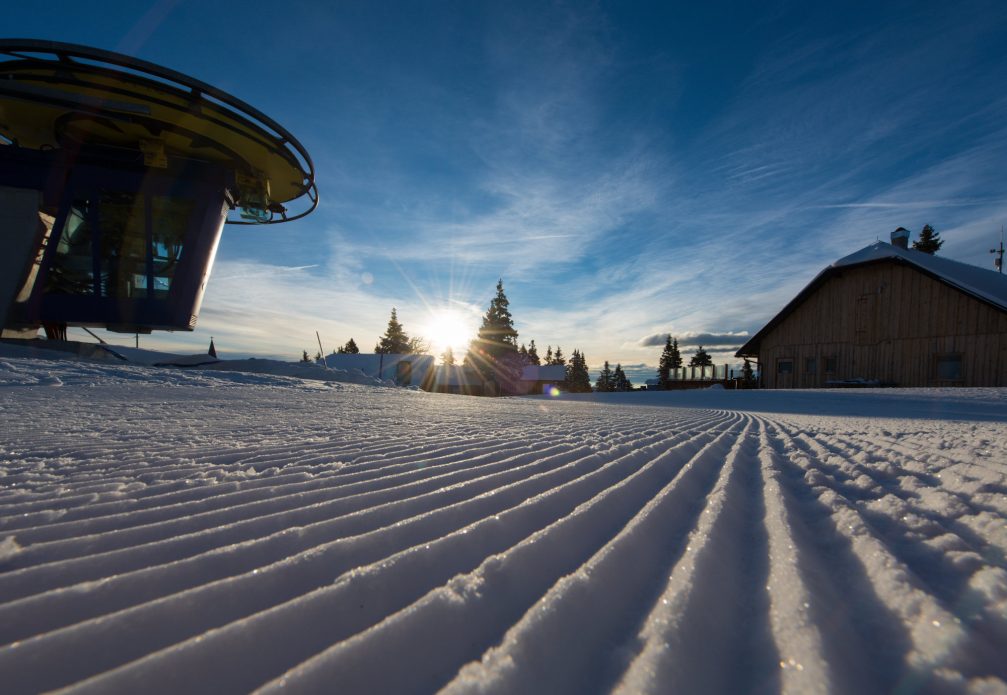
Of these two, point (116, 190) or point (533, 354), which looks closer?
point (116, 190)

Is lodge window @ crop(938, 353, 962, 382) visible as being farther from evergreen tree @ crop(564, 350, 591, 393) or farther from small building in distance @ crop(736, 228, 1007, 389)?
evergreen tree @ crop(564, 350, 591, 393)

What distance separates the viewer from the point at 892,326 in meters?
17.9

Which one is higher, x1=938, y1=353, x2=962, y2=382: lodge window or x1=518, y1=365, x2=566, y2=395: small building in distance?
x1=938, y1=353, x2=962, y2=382: lodge window

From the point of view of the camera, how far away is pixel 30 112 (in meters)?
12.1

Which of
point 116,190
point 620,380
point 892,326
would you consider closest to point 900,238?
point 892,326

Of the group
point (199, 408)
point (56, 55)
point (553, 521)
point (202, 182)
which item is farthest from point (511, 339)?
point (553, 521)

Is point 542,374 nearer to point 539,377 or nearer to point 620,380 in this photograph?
point 539,377

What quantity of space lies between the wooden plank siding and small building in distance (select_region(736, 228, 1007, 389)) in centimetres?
3

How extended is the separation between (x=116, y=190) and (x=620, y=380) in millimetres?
55621

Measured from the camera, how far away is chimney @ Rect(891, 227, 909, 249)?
805 inches

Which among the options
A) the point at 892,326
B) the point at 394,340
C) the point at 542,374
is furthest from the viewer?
the point at 394,340

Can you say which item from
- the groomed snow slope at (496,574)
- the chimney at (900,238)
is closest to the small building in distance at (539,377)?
the chimney at (900,238)

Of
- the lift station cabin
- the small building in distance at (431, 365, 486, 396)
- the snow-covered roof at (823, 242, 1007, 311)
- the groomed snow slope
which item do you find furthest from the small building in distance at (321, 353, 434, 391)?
the groomed snow slope

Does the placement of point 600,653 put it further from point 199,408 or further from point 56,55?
point 56,55
